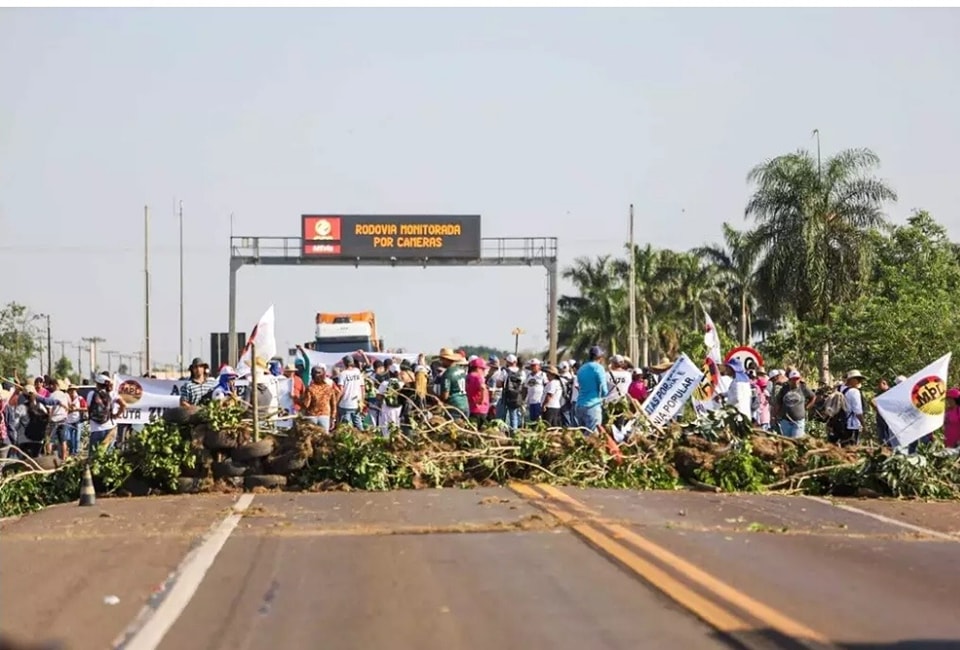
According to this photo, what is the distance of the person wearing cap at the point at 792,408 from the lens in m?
21.5

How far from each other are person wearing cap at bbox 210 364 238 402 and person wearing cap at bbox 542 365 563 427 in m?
6.61

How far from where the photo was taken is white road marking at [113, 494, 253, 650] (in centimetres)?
768

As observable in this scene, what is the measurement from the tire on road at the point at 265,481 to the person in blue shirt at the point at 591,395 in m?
4.68

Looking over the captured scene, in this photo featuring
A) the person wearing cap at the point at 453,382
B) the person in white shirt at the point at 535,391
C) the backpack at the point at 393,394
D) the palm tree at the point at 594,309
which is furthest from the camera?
the palm tree at the point at 594,309

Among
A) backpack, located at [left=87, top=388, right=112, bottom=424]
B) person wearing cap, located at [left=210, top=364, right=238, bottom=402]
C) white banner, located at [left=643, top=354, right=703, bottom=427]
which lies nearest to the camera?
person wearing cap, located at [left=210, top=364, right=238, bottom=402]

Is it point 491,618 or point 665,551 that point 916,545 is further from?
point 491,618

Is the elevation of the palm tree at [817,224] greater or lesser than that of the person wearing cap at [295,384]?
greater

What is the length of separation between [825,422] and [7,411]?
49.5 ft

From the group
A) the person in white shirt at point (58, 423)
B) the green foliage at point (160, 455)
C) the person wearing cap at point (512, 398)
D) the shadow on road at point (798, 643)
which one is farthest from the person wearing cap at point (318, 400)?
the shadow on road at point (798, 643)

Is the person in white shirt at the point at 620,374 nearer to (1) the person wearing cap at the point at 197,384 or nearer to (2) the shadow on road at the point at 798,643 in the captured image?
(1) the person wearing cap at the point at 197,384

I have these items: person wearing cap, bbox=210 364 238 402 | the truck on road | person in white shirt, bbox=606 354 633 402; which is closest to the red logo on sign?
the truck on road

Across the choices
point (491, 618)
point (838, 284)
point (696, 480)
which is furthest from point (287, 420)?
point (838, 284)

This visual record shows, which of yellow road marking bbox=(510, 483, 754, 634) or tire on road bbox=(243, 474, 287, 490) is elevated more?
yellow road marking bbox=(510, 483, 754, 634)

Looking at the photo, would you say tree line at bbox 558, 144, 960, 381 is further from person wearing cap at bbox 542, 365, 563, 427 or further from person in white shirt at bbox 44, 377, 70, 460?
person in white shirt at bbox 44, 377, 70, 460
